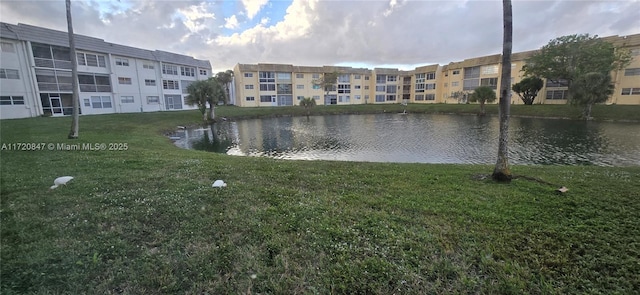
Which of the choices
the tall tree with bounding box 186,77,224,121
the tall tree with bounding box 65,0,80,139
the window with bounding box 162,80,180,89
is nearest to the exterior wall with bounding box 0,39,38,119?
the tall tree with bounding box 186,77,224,121

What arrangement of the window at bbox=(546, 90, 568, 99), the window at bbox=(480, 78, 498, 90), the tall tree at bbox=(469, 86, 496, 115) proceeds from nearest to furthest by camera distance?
the tall tree at bbox=(469, 86, 496, 115), the window at bbox=(546, 90, 568, 99), the window at bbox=(480, 78, 498, 90)

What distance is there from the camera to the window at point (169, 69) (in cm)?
4687

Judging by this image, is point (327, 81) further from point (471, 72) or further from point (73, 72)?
point (73, 72)

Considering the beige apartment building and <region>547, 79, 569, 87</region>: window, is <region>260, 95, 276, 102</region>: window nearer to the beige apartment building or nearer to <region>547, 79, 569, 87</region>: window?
the beige apartment building

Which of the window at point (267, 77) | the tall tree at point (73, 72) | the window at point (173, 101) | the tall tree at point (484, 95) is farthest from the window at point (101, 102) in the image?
the tall tree at point (484, 95)

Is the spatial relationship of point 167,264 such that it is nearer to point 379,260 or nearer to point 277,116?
point 379,260

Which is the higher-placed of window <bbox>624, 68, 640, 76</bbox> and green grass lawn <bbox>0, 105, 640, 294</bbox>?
window <bbox>624, 68, 640, 76</bbox>

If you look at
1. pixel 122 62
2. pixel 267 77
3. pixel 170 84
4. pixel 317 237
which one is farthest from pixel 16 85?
pixel 267 77

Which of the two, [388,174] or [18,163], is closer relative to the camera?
[388,174]

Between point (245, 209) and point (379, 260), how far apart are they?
2.81 meters

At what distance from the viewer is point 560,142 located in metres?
20.8

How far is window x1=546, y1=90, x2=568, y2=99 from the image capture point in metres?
48.4

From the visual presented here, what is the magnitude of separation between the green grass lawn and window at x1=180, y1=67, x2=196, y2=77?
161 ft

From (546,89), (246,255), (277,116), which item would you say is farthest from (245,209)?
(546,89)
